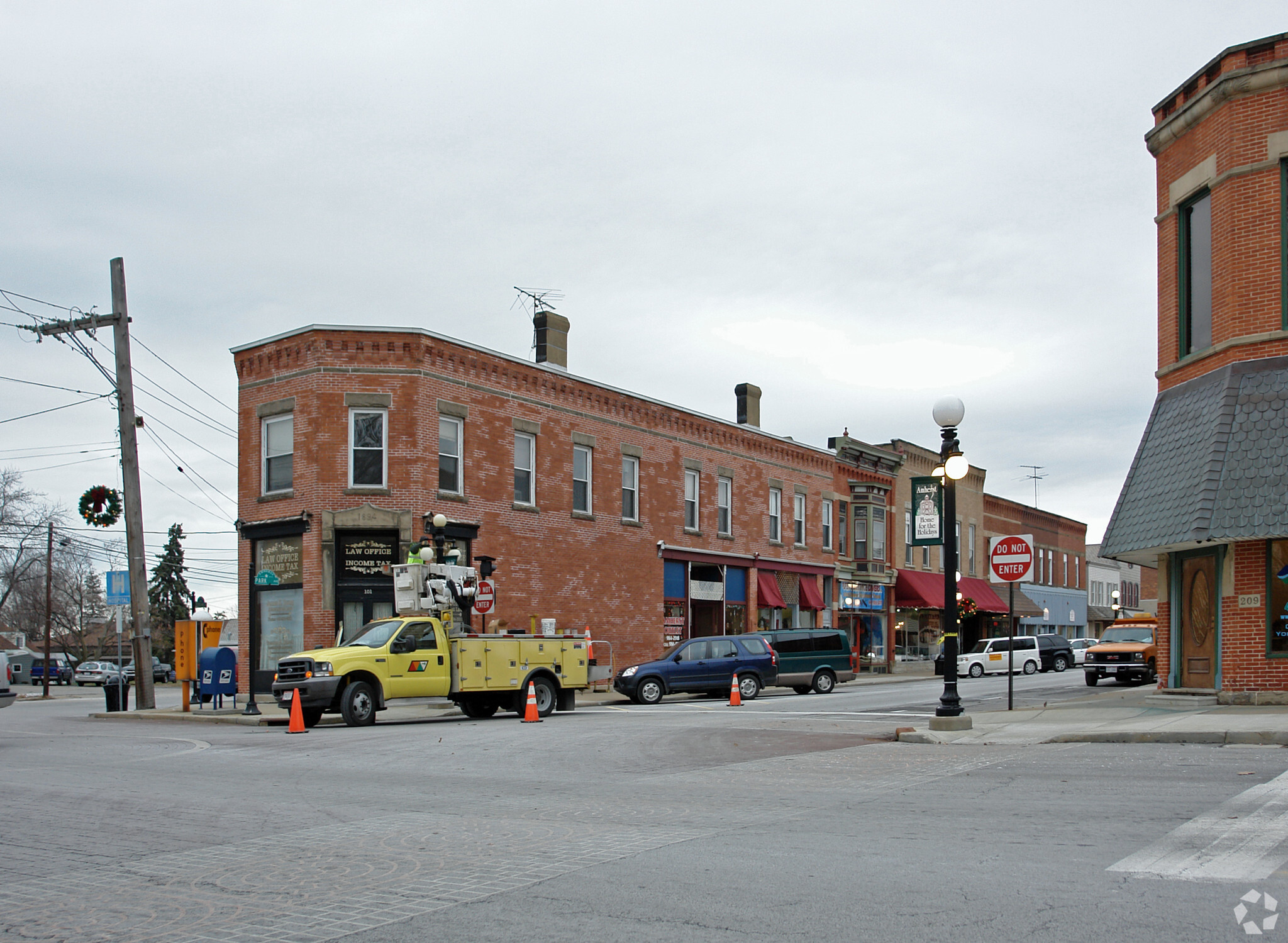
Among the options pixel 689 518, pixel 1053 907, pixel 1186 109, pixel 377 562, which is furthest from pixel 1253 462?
pixel 689 518

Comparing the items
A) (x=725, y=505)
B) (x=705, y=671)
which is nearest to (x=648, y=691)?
(x=705, y=671)

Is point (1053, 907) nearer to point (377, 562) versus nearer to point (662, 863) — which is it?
point (662, 863)

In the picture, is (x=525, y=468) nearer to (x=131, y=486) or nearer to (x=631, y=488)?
(x=631, y=488)

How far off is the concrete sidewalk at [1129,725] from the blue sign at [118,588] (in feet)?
67.7

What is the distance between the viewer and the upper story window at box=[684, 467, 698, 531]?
3800 cm

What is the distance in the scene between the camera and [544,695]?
898 inches

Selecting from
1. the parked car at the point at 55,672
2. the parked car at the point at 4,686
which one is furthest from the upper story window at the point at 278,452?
the parked car at the point at 55,672

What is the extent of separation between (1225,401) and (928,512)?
16.5 feet

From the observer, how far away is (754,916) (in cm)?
603

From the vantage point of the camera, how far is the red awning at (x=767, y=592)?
41062 millimetres

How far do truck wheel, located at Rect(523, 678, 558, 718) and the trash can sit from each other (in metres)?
11.0

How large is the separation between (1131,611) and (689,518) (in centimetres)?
5381

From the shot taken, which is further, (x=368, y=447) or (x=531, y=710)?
(x=368, y=447)

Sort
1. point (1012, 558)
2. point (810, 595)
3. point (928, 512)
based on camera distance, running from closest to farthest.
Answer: point (928, 512) → point (1012, 558) → point (810, 595)
